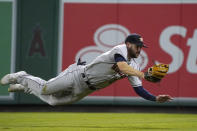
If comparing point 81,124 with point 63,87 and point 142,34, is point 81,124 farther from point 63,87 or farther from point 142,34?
point 142,34

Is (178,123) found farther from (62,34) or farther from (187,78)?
(62,34)

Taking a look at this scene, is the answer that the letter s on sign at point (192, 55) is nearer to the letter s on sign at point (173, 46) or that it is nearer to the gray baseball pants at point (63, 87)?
the letter s on sign at point (173, 46)

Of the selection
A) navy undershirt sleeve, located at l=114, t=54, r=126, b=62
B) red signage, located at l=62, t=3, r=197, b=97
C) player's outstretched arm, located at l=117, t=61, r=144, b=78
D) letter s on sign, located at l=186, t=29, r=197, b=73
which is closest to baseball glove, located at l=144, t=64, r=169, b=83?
player's outstretched arm, located at l=117, t=61, r=144, b=78

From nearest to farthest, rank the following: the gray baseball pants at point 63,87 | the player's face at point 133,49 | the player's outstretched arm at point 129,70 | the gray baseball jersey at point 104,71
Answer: the player's outstretched arm at point 129,70 → the player's face at point 133,49 → the gray baseball jersey at point 104,71 → the gray baseball pants at point 63,87

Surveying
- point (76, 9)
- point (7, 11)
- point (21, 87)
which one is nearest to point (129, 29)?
point (76, 9)

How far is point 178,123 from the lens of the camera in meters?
9.59

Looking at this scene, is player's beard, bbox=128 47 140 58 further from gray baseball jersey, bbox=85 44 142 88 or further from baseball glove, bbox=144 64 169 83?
baseball glove, bbox=144 64 169 83

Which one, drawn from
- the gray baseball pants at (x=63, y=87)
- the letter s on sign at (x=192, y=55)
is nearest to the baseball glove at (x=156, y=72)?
the gray baseball pants at (x=63, y=87)

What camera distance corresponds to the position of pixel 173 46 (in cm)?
1318

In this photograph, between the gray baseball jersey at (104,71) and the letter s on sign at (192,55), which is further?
the letter s on sign at (192,55)

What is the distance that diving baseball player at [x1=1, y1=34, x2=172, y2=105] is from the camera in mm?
7250

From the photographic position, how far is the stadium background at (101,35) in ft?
43.2

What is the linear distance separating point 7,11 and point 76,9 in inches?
64.8

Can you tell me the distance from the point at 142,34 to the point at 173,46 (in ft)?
2.60
